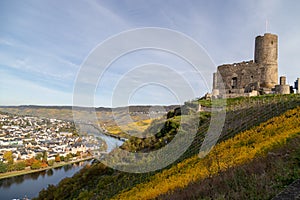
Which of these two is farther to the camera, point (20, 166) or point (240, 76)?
point (20, 166)

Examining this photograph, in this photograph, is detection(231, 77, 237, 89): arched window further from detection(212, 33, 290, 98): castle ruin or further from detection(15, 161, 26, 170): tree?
detection(15, 161, 26, 170): tree

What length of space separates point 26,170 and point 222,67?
5323cm

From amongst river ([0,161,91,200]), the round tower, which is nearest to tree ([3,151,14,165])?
river ([0,161,91,200])

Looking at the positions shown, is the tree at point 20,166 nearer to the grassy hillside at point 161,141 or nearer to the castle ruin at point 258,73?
the grassy hillside at point 161,141

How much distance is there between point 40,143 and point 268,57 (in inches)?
3665

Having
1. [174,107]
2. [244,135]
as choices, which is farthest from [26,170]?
[244,135]

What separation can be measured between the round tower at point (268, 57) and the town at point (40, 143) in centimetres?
2065

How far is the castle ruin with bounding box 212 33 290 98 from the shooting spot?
90.9 feet

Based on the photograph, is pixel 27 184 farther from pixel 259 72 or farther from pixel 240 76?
pixel 259 72

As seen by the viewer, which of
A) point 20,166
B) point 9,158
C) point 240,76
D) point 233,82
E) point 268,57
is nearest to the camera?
point 268,57

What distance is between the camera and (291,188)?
3447 mm

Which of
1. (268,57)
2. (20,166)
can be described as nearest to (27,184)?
(20,166)

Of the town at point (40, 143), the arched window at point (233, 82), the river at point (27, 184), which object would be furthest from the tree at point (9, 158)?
the arched window at point (233, 82)

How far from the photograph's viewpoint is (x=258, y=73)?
93.5 feet
